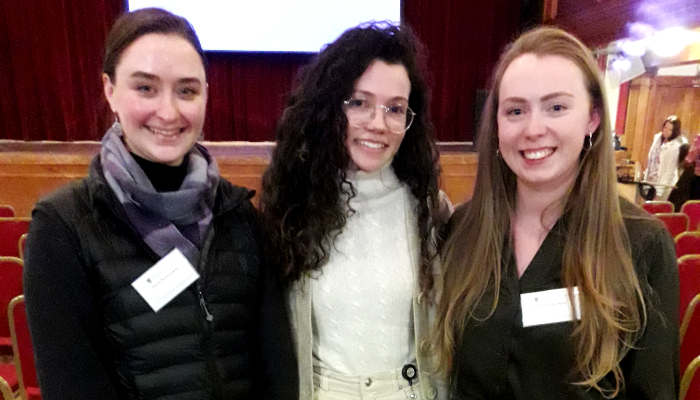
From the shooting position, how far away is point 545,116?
1239 mm

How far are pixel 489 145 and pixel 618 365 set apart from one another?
2.21 ft

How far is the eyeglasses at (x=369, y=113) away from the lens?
1.40m

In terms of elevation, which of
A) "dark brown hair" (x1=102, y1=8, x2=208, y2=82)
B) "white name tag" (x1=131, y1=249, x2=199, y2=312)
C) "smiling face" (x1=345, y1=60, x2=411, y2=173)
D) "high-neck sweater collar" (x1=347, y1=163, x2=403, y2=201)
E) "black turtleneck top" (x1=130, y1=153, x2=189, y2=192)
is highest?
"dark brown hair" (x1=102, y1=8, x2=208, y2=82)

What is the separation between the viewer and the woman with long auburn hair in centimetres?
119

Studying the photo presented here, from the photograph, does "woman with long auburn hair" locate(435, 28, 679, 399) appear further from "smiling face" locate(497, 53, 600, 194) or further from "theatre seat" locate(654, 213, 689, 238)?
"theatre seat" locate(654, 213, 689, 238)

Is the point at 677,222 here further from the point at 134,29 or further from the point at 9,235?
the point at 9,235

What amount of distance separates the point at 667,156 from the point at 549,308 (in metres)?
7.10

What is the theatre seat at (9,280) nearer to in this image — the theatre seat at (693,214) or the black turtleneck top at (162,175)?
the black turtleneck top at (162,175)

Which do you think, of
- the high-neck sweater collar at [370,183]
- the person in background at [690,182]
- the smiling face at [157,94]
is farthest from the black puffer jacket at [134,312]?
the person in background at [690,182]

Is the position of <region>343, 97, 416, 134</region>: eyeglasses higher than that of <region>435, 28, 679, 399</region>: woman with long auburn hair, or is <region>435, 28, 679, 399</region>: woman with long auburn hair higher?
<region>343, 97, 416, 134</region>: eyeglasses

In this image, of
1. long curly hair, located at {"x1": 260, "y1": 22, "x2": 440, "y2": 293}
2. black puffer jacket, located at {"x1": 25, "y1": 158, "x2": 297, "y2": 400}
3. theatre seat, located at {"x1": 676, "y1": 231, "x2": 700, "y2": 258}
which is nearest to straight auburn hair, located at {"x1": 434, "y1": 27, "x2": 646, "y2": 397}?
long curly hair, located at {"x1": 260, "y1": 22, "x2": 440, "y2": 293}

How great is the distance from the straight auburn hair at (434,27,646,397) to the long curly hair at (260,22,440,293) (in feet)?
0.40

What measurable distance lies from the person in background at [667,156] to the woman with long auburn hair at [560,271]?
22.4 ft

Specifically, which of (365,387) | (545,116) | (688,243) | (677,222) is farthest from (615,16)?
(365,387)
